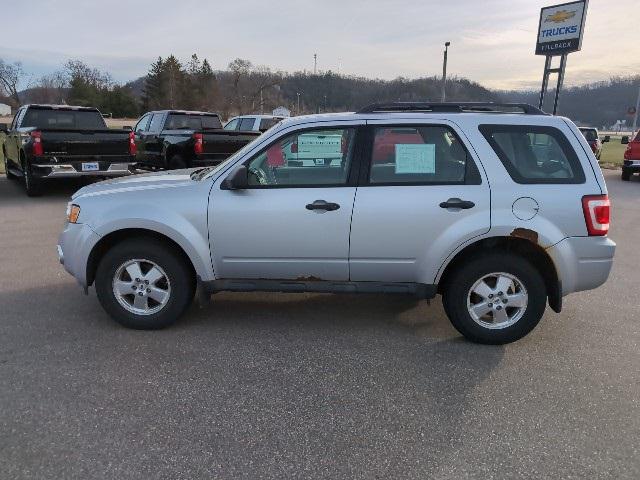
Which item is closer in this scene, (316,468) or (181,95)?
(316,468)

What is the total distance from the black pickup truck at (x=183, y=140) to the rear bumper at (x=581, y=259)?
8.24 m

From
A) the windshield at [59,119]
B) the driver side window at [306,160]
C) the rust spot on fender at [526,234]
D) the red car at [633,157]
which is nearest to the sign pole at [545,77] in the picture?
the red car at [633,157]

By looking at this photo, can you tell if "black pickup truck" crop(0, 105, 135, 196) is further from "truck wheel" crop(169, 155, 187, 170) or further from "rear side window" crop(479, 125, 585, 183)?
"rear side window" crop(479, 125, 585, 183)

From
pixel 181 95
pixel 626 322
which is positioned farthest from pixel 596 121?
pixel 626 322

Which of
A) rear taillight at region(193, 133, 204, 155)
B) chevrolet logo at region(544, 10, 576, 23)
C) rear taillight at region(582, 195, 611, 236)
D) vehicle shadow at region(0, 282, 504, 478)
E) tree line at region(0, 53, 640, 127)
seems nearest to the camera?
vehicle shadow at region(0, 282, 504, 478)

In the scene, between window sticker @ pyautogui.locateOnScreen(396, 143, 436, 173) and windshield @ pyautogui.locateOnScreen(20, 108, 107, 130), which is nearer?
window sticker @ pyautogui.locateOnScreen(396, 143, 436, 173)

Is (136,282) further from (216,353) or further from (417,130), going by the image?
(417,130)

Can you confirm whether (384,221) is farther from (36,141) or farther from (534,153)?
(36,141)

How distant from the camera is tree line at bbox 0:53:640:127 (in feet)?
253

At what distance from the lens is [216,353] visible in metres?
3.63

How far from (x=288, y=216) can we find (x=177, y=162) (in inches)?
320

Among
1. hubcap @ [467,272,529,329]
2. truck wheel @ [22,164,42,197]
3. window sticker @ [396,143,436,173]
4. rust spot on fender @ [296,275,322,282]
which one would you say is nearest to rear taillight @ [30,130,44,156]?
truck wheel @ [22,164,42,197]

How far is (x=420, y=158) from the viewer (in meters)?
3.72

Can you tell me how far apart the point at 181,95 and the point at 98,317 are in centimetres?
8149
